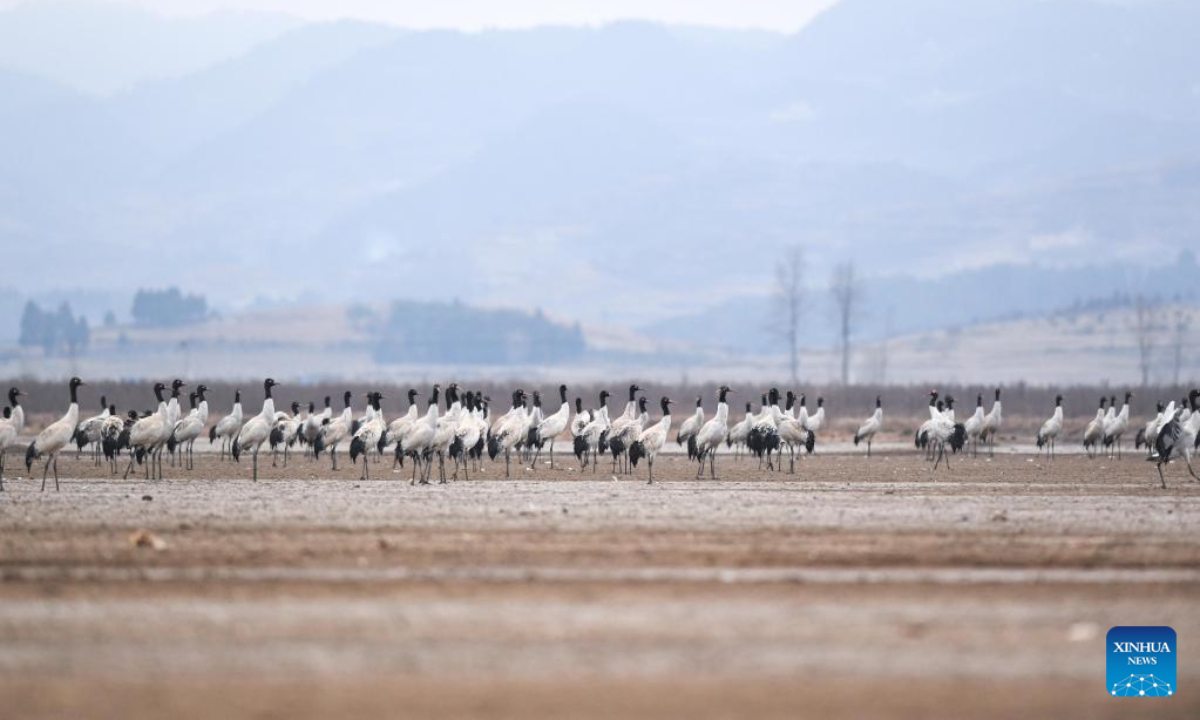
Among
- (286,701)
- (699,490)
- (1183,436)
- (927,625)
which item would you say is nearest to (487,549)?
(927,625)

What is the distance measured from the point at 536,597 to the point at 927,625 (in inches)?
154

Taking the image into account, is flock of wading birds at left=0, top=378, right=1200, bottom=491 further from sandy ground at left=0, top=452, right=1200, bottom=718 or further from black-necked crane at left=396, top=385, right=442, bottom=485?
sandy ground at left=0, top=452, right=1200, bottom=718

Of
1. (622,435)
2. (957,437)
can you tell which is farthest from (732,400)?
(622,435)

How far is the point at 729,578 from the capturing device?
2017 cm

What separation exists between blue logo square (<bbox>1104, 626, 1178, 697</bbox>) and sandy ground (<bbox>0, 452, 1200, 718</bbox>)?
142 mm

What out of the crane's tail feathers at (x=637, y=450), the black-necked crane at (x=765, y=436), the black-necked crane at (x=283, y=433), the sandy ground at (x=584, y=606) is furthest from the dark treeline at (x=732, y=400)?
the sandy ground at (x=584, y=606)

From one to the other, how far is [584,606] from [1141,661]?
5302mm

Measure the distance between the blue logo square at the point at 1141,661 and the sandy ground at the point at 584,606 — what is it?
0.14 meters

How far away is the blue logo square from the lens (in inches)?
591

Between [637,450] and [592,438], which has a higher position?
[592,438]

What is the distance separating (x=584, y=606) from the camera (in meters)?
18.2

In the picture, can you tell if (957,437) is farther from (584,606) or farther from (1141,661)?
(1141,661)

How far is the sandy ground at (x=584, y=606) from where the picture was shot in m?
14.6

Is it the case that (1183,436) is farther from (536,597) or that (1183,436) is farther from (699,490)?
(536,597)
